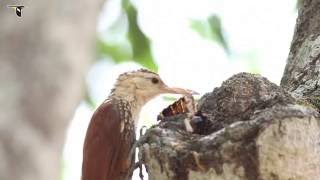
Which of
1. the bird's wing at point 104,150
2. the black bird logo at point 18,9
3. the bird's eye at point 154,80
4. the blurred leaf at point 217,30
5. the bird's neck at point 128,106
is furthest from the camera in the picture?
the blurred leaf at point 217,30

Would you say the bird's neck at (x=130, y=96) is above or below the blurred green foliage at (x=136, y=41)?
below

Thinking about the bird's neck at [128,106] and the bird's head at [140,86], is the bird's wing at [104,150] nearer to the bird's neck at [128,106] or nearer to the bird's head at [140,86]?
the bird's neck at [128,106]

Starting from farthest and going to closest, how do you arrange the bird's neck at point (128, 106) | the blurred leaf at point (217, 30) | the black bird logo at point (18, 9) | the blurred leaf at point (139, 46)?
the blurred leaf at point (217, 30)
the blurred leaf at point (139, 46)
the black bird logo at point (18, 9)
the bird's neck at point (128, 106)

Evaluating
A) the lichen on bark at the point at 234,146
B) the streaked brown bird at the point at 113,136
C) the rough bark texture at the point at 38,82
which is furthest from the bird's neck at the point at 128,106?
the lichen on bark at the point at 234,146

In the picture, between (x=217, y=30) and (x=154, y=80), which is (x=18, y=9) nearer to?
(x=154, y=80)

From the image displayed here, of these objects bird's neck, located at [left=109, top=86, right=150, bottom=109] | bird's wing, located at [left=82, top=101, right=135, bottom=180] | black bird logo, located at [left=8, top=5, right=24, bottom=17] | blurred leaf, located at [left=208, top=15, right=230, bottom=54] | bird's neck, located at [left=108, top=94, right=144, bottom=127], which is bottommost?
bird's wing, located at [left=82, top=101, right=135, bottom=180]

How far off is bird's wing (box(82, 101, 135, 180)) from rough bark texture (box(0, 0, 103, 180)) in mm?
276

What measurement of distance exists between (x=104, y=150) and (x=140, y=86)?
11.5 inches

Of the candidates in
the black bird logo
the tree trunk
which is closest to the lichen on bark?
the tree trunk

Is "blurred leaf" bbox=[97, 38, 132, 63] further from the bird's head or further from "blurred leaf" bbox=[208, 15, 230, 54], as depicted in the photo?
the bird's head

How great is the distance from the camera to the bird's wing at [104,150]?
5.01 ft

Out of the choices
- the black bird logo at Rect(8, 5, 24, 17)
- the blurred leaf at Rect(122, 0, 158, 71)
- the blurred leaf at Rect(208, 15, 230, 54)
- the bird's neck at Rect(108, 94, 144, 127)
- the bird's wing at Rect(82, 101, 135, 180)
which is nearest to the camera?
the bird's wing at Rect(82, 101, 135, 180)

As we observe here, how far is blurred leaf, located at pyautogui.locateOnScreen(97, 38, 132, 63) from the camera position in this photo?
13.3ft

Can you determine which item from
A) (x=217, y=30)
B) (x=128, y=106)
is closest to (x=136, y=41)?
(x=217, y=30)
